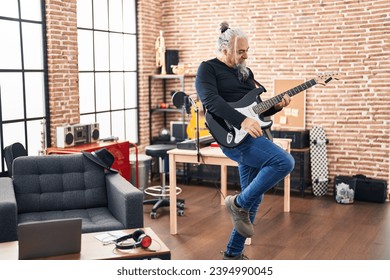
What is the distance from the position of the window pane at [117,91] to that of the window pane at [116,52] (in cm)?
12

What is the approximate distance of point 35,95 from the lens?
6.22 m

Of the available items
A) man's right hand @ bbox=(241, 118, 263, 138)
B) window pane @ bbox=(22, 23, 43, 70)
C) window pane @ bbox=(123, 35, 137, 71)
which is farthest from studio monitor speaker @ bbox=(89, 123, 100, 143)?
man's right hand @ bbox=(241, 118, 263, 138)

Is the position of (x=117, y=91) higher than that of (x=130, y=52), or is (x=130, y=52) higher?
(x=130, y=52)

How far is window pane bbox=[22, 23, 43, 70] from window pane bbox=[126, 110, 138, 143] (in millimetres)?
2083

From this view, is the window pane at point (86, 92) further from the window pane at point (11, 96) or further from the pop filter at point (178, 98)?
the pop filter at point (178, 98)

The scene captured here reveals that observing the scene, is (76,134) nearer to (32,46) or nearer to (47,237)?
(32,46)

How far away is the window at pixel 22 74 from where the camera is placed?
580 cm

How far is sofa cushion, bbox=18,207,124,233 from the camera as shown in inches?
159

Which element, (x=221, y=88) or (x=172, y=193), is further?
(x=172, y=193)

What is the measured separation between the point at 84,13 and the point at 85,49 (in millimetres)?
476

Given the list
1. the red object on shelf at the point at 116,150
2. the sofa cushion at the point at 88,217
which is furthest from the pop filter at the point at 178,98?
the sofa cushion at the point at 88,217

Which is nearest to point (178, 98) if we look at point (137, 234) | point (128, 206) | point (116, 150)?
point (116, 150)
